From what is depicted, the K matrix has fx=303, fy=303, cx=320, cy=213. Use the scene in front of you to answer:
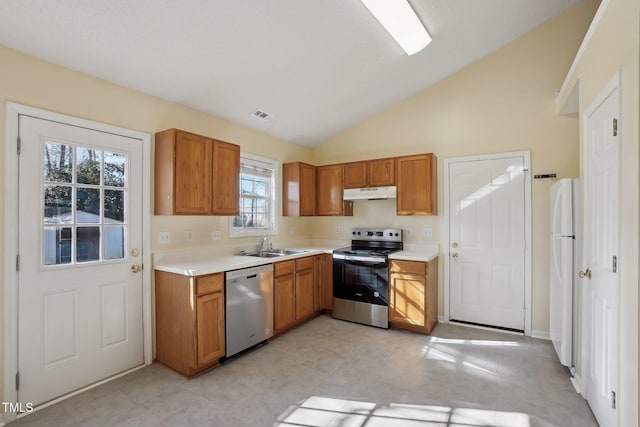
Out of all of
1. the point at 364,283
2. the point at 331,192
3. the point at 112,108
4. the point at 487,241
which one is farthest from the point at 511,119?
the point at 112,108

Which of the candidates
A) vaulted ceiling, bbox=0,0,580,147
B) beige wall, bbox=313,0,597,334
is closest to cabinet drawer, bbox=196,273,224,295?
vaulted ceiling, bbox=0,0,580,147

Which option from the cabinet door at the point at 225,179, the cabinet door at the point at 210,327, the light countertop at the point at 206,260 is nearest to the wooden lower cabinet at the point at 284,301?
the light countertop at the point at 206,260

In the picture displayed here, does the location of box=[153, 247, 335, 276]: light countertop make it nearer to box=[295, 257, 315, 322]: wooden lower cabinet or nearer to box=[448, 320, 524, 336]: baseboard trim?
box=[295, 257, 315, 322]: wooden lower cabinet

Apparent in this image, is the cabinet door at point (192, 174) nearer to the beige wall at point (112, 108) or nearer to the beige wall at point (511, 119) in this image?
the beige wall at point (112, 108)

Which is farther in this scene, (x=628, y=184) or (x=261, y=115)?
(x=261, y=115)

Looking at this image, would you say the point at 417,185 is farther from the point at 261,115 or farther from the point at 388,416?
the point at 388,416

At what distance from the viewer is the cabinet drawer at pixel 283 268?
3441 mm

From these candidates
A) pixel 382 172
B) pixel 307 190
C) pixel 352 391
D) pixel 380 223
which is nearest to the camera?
pixel 352 391

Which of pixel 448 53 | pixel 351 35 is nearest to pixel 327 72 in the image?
pixel 351 35

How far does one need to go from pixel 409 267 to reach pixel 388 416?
1.78 m

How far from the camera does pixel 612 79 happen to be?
5.80 ft

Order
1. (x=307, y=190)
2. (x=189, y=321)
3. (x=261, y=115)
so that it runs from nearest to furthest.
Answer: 1. (x=189, y=321)
2. (x=261, y=115)
3. (x=307, y=190)

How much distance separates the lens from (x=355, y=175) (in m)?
4.37

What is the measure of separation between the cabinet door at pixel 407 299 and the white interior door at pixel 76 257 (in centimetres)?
272
